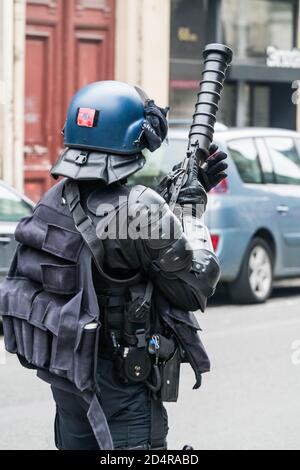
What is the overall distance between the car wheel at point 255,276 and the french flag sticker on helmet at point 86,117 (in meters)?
7.44

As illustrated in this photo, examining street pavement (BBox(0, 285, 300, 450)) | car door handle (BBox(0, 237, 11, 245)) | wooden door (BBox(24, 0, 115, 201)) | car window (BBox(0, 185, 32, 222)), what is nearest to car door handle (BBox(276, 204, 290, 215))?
street pavement (BBox(0, 285, 300, 450))

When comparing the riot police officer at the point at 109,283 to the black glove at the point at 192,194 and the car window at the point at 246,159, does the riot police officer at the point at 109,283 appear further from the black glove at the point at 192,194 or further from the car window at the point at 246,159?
the car window at the point at 246,159

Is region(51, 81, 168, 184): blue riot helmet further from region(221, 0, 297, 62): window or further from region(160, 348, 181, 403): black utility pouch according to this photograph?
region(221, 0, 297, 62): window

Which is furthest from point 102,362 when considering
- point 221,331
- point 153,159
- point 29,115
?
point 29,115

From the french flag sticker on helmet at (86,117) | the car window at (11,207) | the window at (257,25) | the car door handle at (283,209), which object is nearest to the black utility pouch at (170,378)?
the french flag sticker on helmet at (86,117)

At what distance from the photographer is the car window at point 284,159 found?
11211 mm

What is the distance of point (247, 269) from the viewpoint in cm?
1080

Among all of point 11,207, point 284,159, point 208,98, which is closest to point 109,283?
point 208,98

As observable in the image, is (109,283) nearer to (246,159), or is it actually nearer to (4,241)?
(4,241)

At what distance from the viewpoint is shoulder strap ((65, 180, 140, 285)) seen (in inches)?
131

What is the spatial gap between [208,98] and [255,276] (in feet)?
23.9

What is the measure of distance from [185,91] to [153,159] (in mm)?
6864

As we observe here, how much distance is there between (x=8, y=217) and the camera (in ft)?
29.9
